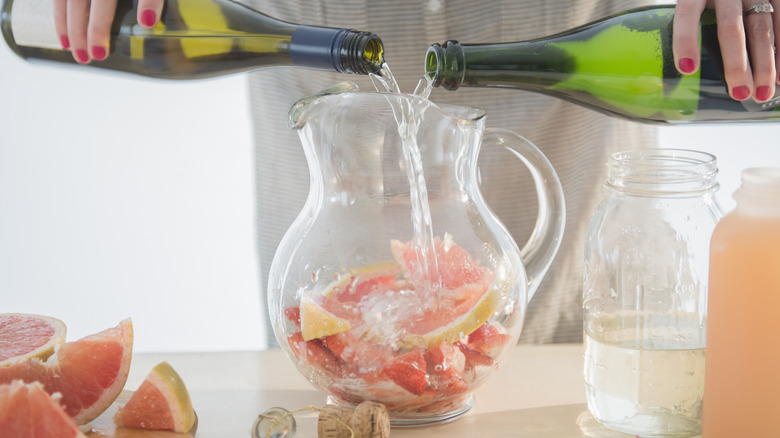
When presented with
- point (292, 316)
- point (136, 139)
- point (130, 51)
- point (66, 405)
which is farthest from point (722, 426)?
point (136, 139)

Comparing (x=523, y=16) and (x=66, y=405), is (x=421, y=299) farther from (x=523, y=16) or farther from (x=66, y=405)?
(x=523, y=16)

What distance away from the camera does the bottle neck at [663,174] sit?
75 centimetres

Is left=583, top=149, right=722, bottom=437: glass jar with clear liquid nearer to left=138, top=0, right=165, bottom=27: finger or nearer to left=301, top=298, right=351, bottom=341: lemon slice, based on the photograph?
left=301, top=298, right=351, bottom=341: lemon slice

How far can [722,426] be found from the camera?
694mm

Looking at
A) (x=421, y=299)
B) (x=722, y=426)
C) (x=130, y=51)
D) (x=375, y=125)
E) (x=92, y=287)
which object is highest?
(x=130, y=51)

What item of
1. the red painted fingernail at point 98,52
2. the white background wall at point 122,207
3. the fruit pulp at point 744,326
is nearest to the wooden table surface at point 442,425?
the fruit pulp at point 744,326

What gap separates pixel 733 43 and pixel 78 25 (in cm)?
71

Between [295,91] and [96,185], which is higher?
[295,91]

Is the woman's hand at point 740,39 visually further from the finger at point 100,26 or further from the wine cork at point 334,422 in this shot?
the finger at point 100,26

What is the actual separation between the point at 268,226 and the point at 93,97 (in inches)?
64.0

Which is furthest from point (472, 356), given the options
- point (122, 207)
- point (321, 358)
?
point (122, 207)

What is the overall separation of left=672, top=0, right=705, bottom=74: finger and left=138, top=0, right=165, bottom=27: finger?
56cm

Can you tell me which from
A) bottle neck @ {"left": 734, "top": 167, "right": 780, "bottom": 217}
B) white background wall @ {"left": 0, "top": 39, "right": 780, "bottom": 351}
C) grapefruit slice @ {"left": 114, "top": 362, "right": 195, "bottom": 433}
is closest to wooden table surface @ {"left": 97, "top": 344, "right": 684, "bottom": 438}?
grapefruit slice @ {"left": 114, "top": 362, "right": 195, "bottom": 433}

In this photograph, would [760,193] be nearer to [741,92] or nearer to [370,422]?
[741,92]
